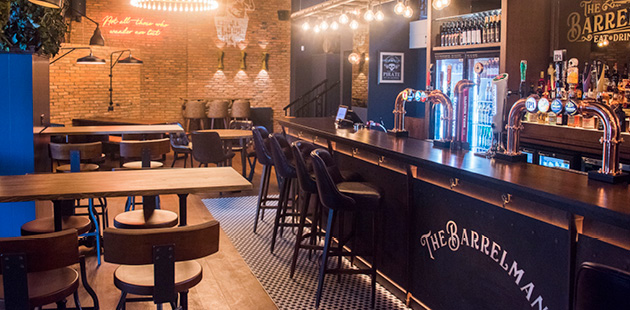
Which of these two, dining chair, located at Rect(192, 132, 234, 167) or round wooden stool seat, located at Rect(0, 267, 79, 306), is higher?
dining chair, located at Rect(192, 132, 234, 167)

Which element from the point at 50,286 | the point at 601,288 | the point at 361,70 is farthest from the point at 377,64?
the point at 601,288

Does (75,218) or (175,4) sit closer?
(75,218)

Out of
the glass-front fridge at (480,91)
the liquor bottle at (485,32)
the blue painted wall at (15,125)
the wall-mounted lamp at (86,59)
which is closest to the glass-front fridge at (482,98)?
the glass-front fridge at (480,91)

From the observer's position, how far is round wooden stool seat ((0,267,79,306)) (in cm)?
248

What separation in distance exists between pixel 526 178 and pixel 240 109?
Answer: 1108 cm

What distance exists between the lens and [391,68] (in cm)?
1003

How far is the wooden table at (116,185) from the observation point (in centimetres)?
318

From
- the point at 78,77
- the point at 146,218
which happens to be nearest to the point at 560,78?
the point at 146,218

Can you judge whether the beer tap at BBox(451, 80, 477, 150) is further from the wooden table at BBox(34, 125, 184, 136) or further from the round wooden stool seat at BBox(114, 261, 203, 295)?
the wooden table at BBox(34, 125, 184, 136)

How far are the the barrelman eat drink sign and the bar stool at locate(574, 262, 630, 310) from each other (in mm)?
4428

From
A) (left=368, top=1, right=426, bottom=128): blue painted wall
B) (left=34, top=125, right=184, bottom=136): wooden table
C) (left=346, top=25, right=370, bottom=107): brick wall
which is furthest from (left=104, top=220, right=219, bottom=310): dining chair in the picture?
(left=346, top=25, right=370, bottom=107): brick wall

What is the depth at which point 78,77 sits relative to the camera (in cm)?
1136

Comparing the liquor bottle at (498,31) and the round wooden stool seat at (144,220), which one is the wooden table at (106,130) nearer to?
the round wooden stool seat at (144,220)

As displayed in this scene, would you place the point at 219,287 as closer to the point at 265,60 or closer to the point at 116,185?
the point at 116,185
